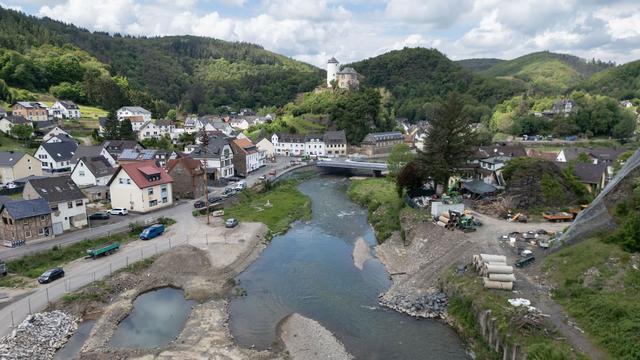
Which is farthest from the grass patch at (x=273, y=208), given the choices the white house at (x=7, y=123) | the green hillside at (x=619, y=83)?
the green hillside at (x=619, y=83)

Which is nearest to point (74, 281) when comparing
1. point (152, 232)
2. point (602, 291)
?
point (152, 232)

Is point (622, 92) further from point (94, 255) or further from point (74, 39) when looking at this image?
point (74, 39)

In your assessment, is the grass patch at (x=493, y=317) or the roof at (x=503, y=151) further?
the roof at (x=503, y=151)

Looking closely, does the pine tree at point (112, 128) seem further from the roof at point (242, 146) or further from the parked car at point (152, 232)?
the parked car at point (152, 232)

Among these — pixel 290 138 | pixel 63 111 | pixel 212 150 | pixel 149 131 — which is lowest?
pixel 212 150

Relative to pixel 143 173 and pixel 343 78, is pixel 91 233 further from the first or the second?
pixel 343 78

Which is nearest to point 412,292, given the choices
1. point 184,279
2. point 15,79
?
point 184,279
